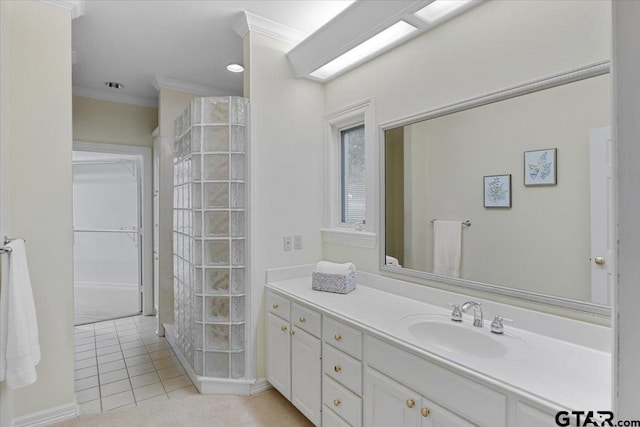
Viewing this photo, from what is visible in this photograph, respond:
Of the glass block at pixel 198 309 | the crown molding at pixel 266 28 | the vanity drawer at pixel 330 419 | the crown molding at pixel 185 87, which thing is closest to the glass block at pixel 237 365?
the glass block at pixel 198 309

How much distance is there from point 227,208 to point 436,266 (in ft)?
4.72

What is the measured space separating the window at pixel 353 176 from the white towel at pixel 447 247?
0.68 m

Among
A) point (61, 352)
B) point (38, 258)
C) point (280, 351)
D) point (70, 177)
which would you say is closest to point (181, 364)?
point (61, 352)

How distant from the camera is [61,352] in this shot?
2.17 m

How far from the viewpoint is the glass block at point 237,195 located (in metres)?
2.40

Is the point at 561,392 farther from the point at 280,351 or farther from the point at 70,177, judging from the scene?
the point at 70,177

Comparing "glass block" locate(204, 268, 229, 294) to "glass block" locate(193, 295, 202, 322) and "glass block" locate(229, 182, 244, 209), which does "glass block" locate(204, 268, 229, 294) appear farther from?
"glass block" locate(229, 182, 244, 209)

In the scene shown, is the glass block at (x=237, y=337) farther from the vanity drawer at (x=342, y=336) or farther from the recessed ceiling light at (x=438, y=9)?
the recessed ceiling light at (x=438, y=9)

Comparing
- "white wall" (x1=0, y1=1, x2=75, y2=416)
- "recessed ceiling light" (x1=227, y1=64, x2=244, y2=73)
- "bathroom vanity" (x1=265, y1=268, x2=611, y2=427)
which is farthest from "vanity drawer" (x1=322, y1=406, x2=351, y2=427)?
"recessed ceiling light" (x1=227, y1=64, x2=244, y2=73)

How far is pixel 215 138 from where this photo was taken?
7.86 feet

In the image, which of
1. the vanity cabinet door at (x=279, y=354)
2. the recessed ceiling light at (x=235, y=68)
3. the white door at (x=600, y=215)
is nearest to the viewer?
the white door at (x=600, y=215)

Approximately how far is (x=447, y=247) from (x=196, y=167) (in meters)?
1.75

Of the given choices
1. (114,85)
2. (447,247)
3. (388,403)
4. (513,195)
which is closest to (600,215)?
(513,195)

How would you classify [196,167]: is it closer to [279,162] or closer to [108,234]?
[279,162]
